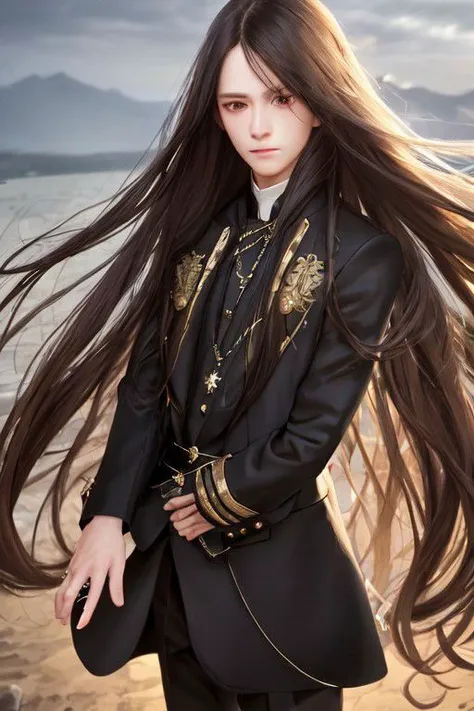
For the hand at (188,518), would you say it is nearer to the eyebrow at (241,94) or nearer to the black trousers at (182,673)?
the black trousers at (182,673)

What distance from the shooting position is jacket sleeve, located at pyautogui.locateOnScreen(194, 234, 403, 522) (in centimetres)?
162

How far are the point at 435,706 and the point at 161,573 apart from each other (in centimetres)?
95

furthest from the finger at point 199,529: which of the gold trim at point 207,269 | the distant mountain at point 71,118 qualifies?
the distant mountain at point 71,118

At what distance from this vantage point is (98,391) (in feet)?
6.40

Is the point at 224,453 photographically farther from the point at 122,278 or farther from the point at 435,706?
the point at 435,706

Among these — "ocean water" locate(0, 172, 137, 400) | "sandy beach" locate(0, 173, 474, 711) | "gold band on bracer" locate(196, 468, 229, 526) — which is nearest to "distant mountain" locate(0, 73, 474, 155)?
"ocean water" locate(0, 172, 137, 400)

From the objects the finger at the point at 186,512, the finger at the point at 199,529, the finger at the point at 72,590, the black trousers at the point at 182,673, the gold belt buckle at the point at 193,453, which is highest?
the gold belt buckle at the point at 193,453

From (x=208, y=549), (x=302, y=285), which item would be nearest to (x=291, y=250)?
(x=302, y=285)

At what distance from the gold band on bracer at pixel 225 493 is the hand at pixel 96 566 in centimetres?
20

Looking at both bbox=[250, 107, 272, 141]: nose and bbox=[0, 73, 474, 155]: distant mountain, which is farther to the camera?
bbox=[0, 73, 474, 155]: distant mountain

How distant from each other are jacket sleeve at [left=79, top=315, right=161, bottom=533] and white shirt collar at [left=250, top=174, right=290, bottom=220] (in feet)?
0.83

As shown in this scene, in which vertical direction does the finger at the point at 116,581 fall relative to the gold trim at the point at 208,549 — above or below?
below

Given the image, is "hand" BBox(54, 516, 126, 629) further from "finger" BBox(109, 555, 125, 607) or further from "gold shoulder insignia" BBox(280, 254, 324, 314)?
"gold shoulder insignia" BBox(280, 254, 324, 314)

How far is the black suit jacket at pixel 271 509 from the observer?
162 centimetres
